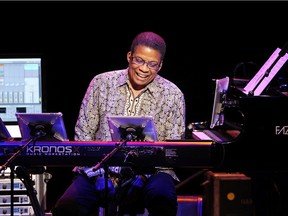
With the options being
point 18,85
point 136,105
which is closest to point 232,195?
point 136,105

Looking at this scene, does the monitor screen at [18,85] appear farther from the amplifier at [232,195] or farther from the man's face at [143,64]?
the amplifier at [232,195]

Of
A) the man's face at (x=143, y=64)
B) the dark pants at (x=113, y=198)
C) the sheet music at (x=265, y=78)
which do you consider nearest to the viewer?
the dark pants at (x=113, y=198)

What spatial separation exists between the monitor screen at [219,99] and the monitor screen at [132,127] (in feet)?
2.43

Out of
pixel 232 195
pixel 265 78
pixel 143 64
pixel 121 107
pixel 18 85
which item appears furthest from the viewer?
pixel 18 85

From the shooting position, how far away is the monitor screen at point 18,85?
15.7 feet

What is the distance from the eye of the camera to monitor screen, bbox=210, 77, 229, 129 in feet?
13.7

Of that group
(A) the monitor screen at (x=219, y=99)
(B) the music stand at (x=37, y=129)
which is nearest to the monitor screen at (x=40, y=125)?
(B) the music stand at (x=37, y=129)

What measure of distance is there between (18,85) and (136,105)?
3.67 ft

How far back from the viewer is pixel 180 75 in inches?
218

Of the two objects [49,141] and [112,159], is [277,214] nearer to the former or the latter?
[112,159]

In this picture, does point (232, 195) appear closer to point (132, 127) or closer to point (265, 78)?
point (265, 78)

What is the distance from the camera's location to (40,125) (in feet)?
12.0

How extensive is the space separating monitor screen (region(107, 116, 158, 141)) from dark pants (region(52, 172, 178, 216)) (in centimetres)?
41

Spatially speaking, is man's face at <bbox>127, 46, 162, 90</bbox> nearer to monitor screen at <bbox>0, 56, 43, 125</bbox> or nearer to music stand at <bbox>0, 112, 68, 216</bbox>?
music stand at <bbox>0, 112, 68, 216</bbox>
